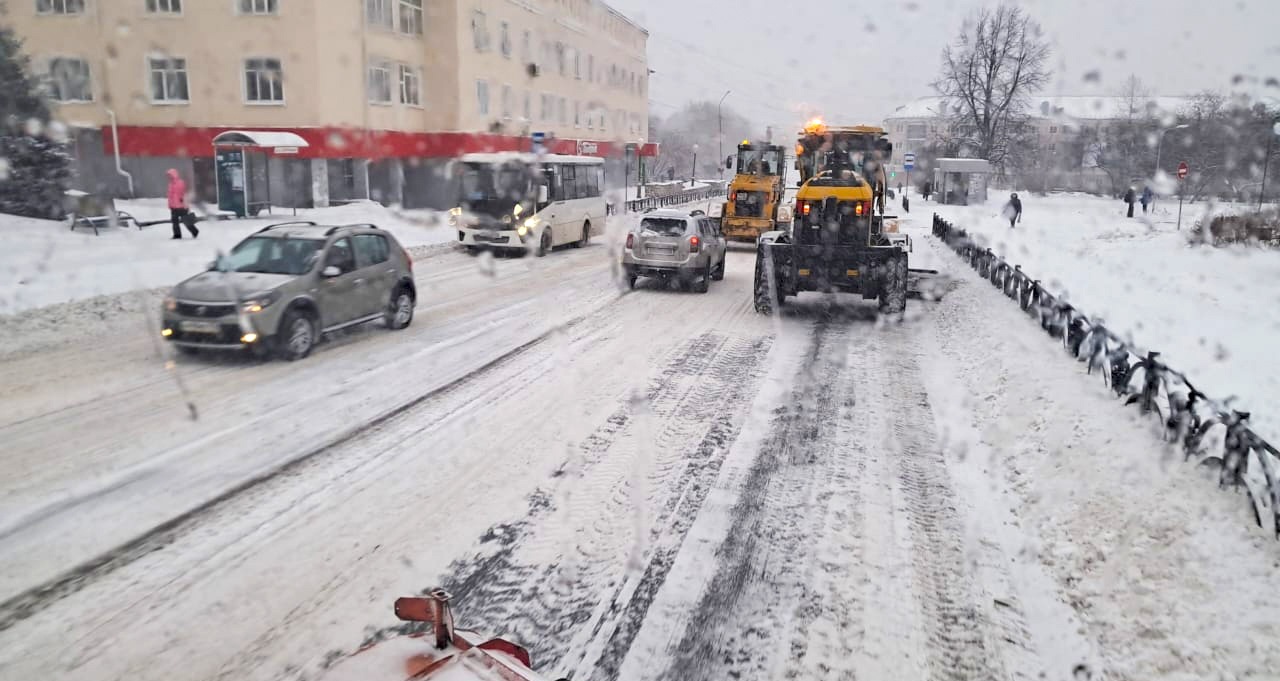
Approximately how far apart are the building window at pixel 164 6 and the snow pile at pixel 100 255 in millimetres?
8806

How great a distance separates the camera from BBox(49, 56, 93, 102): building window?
33.1 metres

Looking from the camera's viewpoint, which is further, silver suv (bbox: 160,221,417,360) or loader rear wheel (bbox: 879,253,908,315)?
loader rear wheel (bbox: 879,253,908,315)

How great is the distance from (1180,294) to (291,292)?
15.1 meters

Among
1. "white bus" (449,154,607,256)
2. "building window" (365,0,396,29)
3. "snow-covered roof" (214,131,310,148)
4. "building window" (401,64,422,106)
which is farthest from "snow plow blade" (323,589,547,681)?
"building window" (401,64,422,106)

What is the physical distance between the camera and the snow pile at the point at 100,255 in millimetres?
14094

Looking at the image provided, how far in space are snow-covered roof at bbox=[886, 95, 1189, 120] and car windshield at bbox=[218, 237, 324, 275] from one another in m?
52.3

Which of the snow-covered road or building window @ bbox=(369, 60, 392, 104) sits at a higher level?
building window @ bbox=(369, 60, 392, 104)

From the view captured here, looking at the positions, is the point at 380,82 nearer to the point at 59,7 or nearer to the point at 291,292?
the point at 59,7

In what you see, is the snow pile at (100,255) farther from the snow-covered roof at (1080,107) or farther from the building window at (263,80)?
the snow-covered roof at (1080,107)

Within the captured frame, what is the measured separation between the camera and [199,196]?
108 feet

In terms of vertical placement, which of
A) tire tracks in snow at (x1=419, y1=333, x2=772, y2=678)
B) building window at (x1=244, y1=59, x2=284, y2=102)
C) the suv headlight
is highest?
building window at (x1=244, y1=59, x2=284, y2=102)

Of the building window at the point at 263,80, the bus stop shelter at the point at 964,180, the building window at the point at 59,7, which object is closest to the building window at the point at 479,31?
the building window at the point at 263,80

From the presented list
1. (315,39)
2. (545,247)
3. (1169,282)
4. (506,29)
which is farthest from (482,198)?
(506,29)

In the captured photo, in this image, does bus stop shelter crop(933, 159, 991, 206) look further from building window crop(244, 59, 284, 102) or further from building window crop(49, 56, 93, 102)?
building window crop(49, 56, 93, 102)
